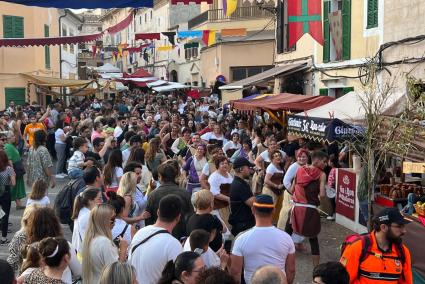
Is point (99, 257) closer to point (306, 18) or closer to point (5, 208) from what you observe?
point (5, 208)

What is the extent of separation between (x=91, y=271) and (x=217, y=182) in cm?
361

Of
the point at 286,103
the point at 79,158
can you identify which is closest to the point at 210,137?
the point at 286,103

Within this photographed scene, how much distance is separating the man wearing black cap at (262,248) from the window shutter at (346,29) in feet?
Answer: 36.1

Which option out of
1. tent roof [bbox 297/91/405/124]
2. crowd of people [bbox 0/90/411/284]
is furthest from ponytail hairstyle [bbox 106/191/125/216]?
tent roof [bbox 297/91/405/124]

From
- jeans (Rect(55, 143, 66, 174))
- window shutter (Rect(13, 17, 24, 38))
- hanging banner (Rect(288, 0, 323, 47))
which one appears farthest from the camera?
window shutter (Rect(13, 17, 24, 38))

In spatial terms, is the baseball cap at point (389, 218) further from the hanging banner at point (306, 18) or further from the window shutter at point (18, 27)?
the window shutter at point (18, 27)

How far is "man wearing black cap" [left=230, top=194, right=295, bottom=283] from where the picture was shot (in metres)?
5.33

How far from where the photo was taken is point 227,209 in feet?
29.6

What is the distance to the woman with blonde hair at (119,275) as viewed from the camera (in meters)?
4.00

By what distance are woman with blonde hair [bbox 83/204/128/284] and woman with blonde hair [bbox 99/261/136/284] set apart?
1.14 m

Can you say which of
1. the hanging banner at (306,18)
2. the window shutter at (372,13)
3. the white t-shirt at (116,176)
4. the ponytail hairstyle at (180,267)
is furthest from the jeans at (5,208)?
the window shutter at (372,13)

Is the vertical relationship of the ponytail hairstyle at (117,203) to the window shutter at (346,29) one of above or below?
below

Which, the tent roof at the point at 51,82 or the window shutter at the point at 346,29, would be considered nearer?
the window shutter at the point at 346,29

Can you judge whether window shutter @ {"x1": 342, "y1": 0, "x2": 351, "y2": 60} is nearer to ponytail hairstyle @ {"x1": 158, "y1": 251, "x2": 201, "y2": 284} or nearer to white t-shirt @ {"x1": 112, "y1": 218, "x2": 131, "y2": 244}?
white t-shirt @ {"x1": 112, "y1": 218, "x2": 131, "y2": 244}
